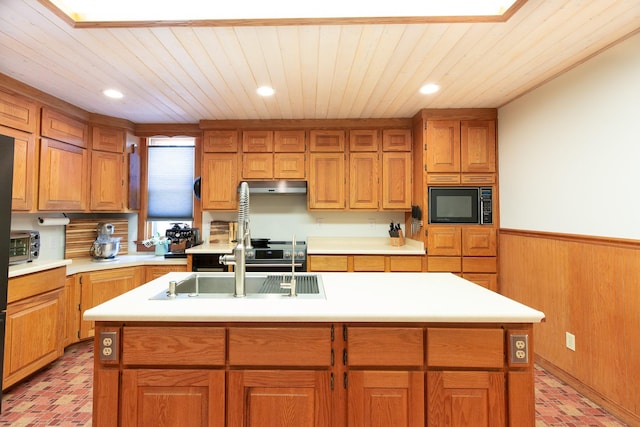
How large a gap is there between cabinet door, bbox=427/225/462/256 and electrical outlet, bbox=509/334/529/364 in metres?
1.98

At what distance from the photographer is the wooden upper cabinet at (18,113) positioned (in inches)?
94.7

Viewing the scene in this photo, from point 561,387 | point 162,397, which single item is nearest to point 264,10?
point 162,397

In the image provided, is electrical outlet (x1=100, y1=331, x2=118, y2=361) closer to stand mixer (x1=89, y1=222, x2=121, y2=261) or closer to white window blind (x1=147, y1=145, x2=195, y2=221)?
stand mixer (x1=89, y1=222, x2=121, y2=261)

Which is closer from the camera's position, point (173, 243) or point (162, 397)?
point (162, 397)

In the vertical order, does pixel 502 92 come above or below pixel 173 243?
above

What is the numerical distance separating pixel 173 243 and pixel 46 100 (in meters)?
1.76

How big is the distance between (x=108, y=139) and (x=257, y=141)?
1633 mm

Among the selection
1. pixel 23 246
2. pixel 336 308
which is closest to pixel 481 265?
pixel 336 308

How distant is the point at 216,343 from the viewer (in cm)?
133

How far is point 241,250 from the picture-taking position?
5.20ft

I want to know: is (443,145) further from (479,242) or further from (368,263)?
(368,263)

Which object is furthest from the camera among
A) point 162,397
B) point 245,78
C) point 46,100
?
point 46,100

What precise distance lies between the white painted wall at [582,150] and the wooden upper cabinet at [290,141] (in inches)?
85.0

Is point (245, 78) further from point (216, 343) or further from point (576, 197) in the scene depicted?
point (576, 197)
